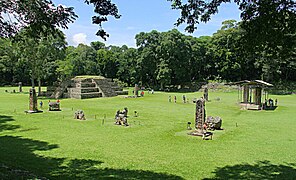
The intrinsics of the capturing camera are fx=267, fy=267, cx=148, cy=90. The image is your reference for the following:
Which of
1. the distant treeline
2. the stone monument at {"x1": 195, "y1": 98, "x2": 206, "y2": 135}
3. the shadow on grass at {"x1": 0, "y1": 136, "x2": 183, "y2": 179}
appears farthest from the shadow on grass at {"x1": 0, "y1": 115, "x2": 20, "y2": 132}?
the distant treeline

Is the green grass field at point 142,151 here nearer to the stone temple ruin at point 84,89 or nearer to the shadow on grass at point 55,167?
the shadow on grass at point 55,167

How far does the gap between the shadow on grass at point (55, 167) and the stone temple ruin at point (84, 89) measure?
1032 inches

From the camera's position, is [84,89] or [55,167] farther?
[84,89]

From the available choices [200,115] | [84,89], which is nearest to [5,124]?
[200,115]

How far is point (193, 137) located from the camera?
598 inches

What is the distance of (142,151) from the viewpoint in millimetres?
12312

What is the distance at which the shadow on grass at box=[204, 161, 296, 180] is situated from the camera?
30.3 ft

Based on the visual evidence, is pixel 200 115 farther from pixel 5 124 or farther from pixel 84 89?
pixel 84 89

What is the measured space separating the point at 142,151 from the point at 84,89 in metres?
29.1

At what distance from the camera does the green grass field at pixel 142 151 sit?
947cm

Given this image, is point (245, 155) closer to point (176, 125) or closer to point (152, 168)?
point (152, 168)

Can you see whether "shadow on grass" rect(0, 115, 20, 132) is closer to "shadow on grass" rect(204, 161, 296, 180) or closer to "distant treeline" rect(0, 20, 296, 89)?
"shadow on grass" rect(204, 161, 296, 180)

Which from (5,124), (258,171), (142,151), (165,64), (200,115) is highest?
(165,64)

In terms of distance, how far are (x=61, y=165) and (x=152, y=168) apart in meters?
3.50
